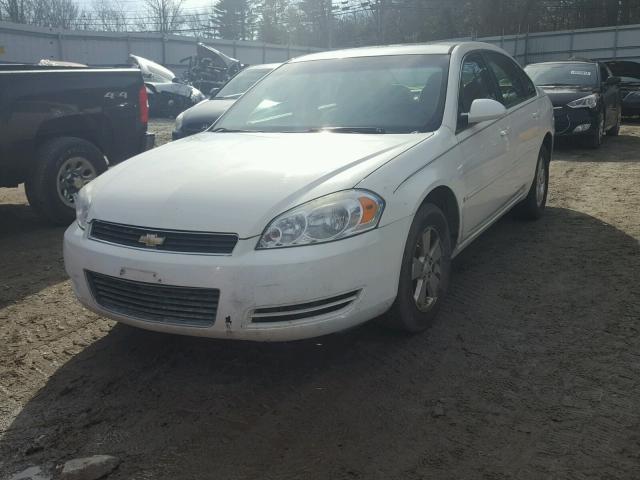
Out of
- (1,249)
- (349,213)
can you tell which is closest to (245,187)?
(349,213)

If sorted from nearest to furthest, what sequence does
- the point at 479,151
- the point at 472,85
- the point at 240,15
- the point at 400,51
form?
the point at 479,151 → the point at 472,85 → the point at 400,51 → the point at 240,15

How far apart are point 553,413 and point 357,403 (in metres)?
0.86

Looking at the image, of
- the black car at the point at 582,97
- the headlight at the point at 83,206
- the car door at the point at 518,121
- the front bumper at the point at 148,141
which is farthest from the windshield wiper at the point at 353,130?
the black car at the point at 582,97

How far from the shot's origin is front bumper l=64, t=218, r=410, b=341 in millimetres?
2848

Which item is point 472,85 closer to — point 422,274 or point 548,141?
point 422,274

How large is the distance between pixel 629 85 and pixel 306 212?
1546 centimetres

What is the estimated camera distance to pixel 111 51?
26.3m

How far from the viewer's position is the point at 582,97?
36.2ft

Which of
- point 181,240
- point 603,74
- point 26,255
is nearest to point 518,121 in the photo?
point 181,240

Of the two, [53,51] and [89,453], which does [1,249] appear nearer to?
[89,453]

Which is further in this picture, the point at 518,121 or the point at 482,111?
the point at 518,121

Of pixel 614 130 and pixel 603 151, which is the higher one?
pixel 614 130

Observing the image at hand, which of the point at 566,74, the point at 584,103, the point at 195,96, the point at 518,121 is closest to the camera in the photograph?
the point at 518,121

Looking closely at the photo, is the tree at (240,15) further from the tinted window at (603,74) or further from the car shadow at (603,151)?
the car shadow at (603,151)
